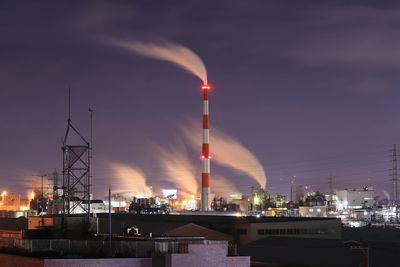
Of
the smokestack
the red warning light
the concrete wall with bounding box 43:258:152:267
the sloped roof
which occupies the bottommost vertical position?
the sloped roof

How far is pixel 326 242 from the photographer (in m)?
51.5

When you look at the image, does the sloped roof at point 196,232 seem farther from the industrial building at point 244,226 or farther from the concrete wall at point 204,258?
the concrete wall at point 204,258

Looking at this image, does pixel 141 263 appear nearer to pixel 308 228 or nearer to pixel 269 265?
pixel 269 265

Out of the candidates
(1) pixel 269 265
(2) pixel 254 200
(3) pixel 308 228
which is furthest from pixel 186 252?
(2) pixel 254 200

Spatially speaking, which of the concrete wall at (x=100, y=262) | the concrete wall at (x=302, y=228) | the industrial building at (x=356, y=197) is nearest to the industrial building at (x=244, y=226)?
the concrete wall at (x=302, y=228)

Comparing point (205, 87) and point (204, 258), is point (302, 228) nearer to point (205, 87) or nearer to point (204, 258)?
point (205, 87)

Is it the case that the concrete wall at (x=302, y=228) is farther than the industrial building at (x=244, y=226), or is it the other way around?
the industrial building at (x=244, y=226)

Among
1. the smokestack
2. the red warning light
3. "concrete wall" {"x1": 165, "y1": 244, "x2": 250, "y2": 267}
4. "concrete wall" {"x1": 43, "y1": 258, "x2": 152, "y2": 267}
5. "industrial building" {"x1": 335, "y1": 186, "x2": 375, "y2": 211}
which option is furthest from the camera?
"industrial building" {"x1": 335, "y1": 186, "x2": 375, "y2": 211}

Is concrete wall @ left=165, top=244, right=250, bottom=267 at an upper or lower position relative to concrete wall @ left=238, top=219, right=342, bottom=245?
upper

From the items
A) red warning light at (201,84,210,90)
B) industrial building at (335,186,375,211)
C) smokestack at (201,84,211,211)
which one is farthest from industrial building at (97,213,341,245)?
industrial building at (335,186,375,211)

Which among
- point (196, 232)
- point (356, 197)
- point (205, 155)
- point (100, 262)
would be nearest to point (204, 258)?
point (100, 262)

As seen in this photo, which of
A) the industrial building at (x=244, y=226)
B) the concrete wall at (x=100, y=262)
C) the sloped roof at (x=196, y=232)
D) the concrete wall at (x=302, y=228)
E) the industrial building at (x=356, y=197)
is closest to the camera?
the concrete wall at (x=100, y=262)

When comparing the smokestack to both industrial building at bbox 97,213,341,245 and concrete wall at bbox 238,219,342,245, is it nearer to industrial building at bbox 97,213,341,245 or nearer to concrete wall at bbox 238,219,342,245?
industrial building at bbox 97,213,341,245

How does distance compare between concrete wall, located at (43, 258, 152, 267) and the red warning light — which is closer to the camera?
concrete wall, located at (43, 258, 152, 267)
